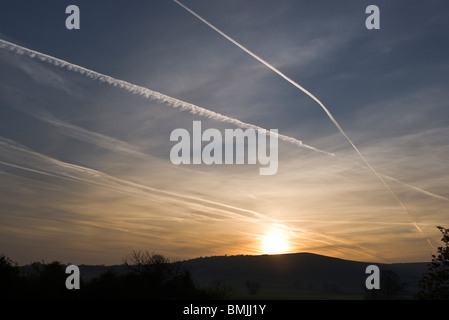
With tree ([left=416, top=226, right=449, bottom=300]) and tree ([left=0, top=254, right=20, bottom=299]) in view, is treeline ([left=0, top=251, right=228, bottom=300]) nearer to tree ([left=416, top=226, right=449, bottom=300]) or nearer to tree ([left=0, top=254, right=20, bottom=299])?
tree ([left=0, top=254, right=20, bottom=299])

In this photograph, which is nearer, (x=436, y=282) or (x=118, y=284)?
(x=436, y=282)

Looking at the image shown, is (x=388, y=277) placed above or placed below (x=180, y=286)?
below

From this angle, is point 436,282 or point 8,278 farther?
point 8,278

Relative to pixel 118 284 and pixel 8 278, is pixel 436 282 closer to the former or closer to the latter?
pixel 118 284

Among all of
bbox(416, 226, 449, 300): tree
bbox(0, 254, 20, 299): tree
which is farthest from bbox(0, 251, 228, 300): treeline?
bbox(416, 226, 449, 300): tree

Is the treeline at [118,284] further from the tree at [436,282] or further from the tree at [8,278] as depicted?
the tree at [436,282]

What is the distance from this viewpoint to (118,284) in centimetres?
5769

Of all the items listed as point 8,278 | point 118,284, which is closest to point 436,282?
point 118,284
